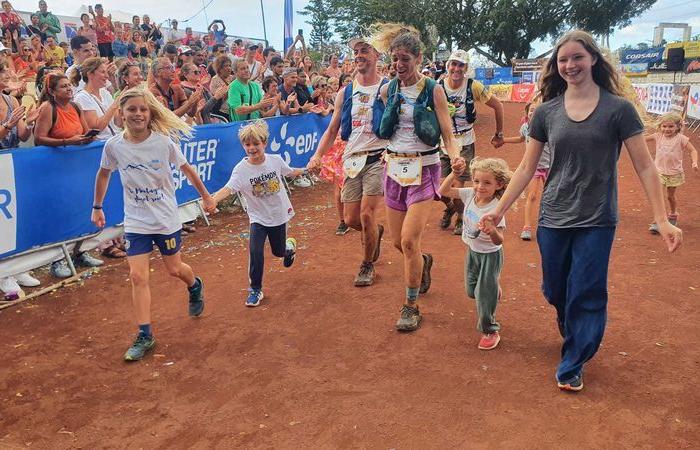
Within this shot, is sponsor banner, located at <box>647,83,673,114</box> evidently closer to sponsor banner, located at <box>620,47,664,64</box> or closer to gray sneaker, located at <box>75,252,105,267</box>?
gray sneaker, located at <box>75,252,105,267</box>

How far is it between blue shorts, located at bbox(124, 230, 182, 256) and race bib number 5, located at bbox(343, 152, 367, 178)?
172cm

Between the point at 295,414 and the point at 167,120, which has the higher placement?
the point at 167,120

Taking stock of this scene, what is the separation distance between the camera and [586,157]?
10.2 feet

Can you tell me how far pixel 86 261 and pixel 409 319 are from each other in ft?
13.1

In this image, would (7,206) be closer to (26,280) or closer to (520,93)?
(26,280)

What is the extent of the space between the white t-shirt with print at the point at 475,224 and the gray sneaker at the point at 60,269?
4.36m

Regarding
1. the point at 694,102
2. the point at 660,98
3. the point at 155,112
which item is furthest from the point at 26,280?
the point at 660,98

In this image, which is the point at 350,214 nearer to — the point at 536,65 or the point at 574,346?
the point at 574,346

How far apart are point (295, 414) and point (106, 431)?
1.10m

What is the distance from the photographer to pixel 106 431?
326 centimetres

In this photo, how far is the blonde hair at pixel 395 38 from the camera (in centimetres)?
416

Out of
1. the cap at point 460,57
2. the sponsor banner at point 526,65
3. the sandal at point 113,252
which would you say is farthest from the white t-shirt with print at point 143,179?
the sponsor banner at point 526,65

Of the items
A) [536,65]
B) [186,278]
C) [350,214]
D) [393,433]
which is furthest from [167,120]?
[536,65]

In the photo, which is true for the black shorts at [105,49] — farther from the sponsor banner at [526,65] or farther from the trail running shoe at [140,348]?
the sponsor banner at [526,65]
